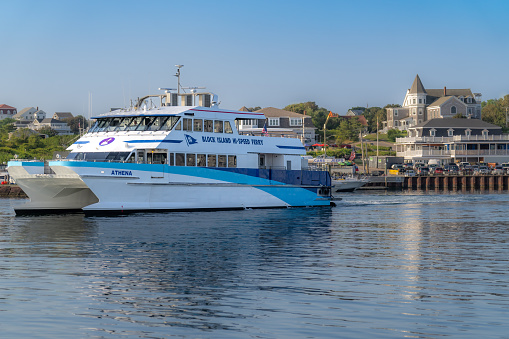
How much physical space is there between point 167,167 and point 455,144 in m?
78.1

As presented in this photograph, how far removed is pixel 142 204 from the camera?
112 ft

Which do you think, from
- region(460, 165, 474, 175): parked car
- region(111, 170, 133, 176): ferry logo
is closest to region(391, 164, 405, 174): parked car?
region(460, 165, 474, 175): parked car

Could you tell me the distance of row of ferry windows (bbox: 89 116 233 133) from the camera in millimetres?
36219

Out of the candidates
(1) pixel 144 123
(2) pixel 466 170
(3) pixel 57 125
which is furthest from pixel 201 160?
(3) pixel 57 125

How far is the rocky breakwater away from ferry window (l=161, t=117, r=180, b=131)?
38.5m

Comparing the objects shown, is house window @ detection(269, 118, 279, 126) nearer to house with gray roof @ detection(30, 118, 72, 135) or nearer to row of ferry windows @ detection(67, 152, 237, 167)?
house with gray roof @ detection(30, 118, 72, 135)

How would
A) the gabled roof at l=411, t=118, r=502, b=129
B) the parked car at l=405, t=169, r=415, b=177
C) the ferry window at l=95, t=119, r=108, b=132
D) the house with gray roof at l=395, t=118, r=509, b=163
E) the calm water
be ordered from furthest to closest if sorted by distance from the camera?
the gabled roof at l=411, t=118, r=502, b=129 < the house with gray roof at l=395, t=118, r=509, b=163 < the parked car at l=405, t=169, r=415, b=177 < the ferry window at l=95, t=119, r=108, b=132 < the calm water

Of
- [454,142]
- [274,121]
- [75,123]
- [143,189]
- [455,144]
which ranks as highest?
[75,123]

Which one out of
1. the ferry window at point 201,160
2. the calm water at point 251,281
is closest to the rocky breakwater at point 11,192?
the ferry window at point 201,160

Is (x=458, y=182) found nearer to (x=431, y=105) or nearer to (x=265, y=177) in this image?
(x=265, y=177)

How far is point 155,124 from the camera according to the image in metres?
36.4

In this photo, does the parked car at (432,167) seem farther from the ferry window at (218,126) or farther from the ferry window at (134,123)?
the ferry window at (134,123)

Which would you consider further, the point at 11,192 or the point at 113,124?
the point at 11,192

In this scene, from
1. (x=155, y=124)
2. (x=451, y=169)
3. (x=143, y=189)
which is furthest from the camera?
(x=451, y=169)
